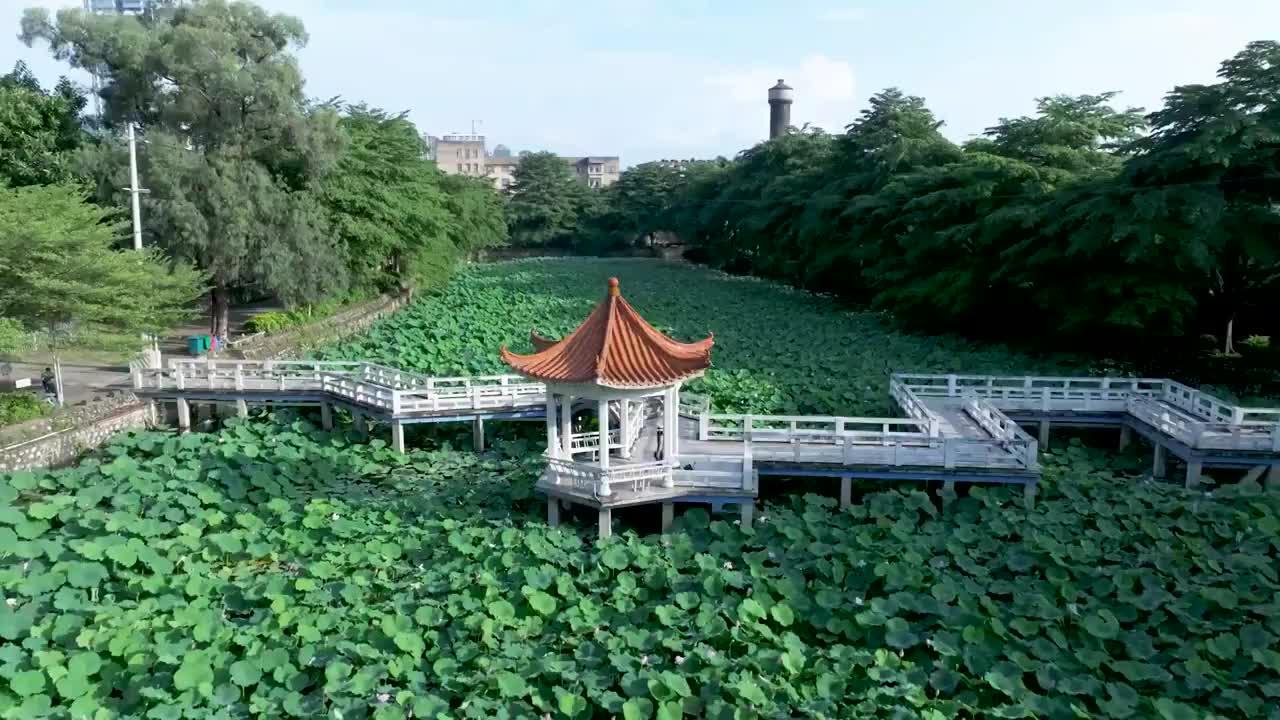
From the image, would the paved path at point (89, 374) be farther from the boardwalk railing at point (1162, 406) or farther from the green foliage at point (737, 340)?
the boardwalk railing at point (1162, 406)

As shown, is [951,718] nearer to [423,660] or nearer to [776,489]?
[423,660]

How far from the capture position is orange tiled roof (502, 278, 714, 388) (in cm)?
1239

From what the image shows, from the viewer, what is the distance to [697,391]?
799 inches

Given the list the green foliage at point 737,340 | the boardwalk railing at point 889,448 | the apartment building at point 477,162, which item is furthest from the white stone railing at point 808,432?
the apartment building at point 477,162

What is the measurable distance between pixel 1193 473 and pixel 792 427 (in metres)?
6.41

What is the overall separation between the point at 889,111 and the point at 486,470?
29.0 m

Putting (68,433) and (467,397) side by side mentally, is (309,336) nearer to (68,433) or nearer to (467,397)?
(68,433)

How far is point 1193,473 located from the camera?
46.7 ft

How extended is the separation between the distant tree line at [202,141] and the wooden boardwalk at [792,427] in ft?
13.8

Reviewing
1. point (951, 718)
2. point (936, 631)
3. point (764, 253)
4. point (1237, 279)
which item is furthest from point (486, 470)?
point (764, 253)

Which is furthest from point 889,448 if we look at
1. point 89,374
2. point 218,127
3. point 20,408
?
point 218,127

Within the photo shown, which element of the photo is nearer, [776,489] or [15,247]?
[776,489]

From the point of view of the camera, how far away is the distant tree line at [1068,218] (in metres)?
20.1

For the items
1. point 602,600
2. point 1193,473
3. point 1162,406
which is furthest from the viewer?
point 1162,406
